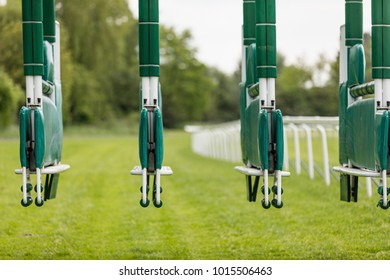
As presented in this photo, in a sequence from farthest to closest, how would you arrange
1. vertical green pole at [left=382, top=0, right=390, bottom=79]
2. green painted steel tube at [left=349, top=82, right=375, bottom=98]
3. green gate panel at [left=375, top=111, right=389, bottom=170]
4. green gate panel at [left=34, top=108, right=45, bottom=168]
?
green painted steel tube at [left=349, top=82, right=375, bottom=98] → green gate panel at [left=34, top=108, right=45, bottom=168] → vertical green pole at [left=382, top=0, right=390, bottom=79] → green gate panel at [left=375, top=111, right=389, bottom=170]

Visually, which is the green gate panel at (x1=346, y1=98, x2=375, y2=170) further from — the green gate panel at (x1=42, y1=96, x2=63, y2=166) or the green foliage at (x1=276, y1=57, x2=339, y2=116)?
the green foliage at (x1=276, y1=57, x2=339, y2=116)

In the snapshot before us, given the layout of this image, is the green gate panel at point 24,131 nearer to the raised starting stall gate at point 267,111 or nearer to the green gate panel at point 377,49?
the raised starting stall gate at point 267,111

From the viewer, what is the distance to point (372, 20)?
762cm

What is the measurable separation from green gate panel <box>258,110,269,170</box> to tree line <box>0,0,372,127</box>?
96.6 feet

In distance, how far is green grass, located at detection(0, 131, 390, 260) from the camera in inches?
462

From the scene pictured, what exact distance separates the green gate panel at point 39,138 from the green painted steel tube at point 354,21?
3121mm

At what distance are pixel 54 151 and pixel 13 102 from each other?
99.5ft

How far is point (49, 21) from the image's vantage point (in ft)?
30.4

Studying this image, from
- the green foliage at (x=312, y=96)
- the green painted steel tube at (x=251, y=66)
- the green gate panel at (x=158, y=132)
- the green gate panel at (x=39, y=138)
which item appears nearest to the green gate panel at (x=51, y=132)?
the green gate panel at (x=39, y=138)

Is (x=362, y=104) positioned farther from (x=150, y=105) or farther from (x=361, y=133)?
(x=150, y=105)

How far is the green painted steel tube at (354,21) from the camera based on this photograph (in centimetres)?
871

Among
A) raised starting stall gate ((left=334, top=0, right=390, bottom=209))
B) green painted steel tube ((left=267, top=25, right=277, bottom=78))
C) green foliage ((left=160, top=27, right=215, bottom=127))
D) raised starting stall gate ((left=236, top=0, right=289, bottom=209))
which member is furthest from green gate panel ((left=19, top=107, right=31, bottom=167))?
green foliage ((left=160, top=27, right=215, bottom=127))

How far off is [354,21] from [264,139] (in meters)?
1.68

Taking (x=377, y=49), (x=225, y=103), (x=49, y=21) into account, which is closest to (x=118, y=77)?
(x=225, y=103)
